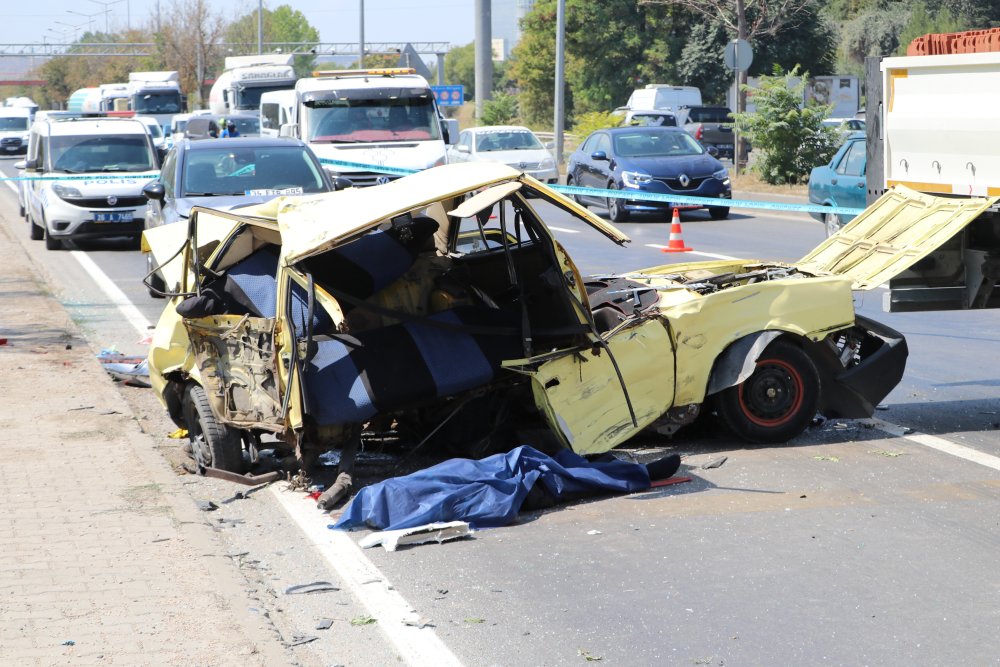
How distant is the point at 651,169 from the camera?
76.4 ft

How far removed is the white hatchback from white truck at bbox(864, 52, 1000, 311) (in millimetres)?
19458

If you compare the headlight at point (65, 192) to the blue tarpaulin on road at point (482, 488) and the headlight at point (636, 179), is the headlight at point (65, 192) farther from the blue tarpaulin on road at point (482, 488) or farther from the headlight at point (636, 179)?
the blue tarpaulin on road at point (482, 488)

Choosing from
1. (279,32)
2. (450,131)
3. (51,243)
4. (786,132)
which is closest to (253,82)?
(450,131)

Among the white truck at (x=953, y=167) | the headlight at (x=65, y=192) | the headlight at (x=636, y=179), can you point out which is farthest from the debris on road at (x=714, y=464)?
the headlight at (x=636, y=179)

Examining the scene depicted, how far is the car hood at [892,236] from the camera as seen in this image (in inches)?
326

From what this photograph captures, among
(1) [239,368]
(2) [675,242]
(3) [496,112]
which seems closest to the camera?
(1) [239,368]

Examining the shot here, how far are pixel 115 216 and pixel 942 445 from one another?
14867mm

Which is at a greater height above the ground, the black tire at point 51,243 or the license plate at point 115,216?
the license plate at point 115,216

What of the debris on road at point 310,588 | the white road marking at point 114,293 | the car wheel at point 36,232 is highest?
the car wheel at point 36,232

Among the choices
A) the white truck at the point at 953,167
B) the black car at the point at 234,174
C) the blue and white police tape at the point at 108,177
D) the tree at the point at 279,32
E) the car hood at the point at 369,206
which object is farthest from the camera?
the tree at the point at 279,32

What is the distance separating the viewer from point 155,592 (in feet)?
17.9

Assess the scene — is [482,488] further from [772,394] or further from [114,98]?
[114,98]

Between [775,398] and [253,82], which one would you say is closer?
[775,398]

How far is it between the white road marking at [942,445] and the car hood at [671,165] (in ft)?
49.2
